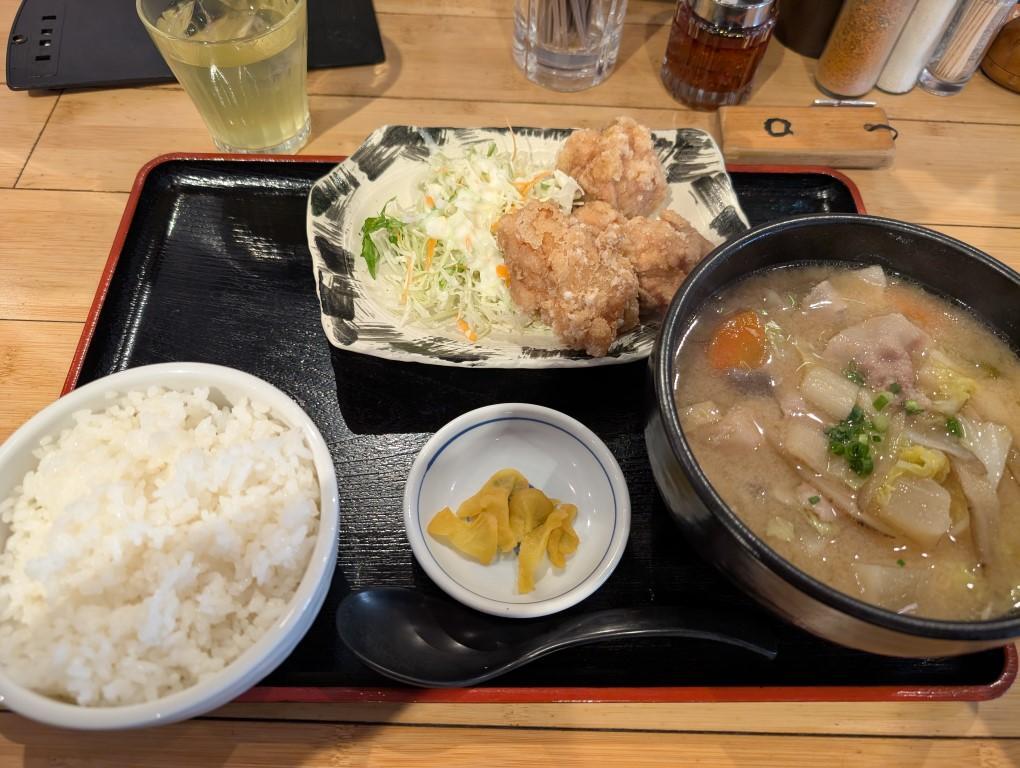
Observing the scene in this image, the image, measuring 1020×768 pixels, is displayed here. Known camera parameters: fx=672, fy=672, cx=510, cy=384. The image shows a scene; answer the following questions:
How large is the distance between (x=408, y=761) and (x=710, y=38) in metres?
2.47

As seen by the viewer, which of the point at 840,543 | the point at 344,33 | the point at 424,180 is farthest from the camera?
the point at 344,33

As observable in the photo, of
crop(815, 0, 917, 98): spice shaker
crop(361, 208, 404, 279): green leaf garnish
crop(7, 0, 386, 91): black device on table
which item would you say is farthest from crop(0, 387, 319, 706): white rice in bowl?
crop(815, 0, 917, 98): spice shaker

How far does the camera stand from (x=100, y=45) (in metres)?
2.64

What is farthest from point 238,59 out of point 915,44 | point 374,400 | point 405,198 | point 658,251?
point 915,44

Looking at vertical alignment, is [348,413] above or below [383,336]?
below

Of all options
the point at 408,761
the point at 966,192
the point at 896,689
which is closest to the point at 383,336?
the point at 408,761

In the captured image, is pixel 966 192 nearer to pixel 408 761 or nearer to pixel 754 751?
pixel 754 751

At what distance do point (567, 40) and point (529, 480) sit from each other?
5.96ft

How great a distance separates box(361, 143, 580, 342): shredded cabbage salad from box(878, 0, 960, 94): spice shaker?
1533mm

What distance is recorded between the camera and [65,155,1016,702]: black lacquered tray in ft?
4.74

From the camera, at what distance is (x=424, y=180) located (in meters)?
2.24

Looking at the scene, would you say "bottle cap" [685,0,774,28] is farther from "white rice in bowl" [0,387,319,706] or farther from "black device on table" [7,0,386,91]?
"white rice in bowl" [0,387,319,706]

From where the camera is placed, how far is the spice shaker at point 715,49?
2305 mm

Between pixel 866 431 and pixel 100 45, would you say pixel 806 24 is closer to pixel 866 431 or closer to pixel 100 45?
pixel 866 431
